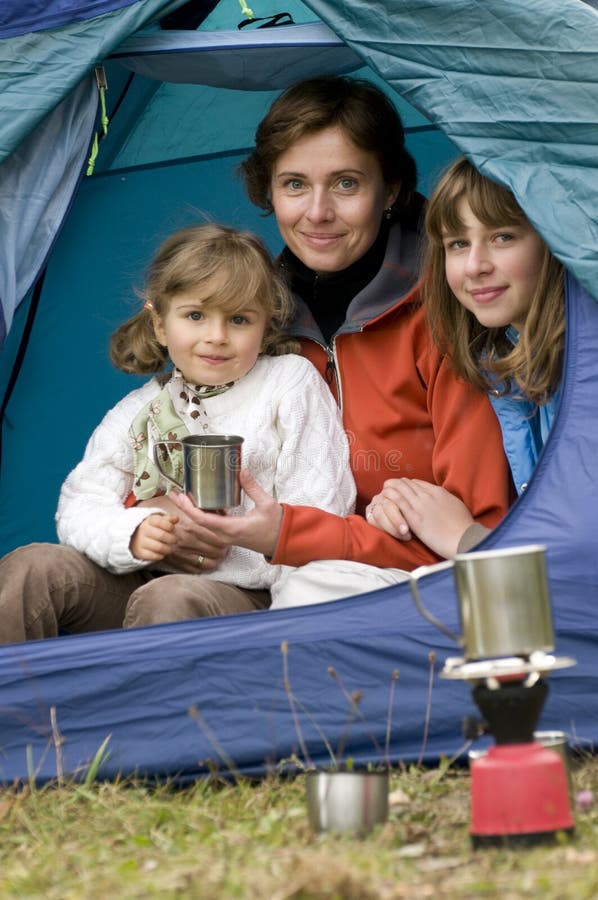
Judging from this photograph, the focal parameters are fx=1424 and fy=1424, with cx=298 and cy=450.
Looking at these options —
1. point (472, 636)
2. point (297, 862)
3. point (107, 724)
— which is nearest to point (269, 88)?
point (107, 724)

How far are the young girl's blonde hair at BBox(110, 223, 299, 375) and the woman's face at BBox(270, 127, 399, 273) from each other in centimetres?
11

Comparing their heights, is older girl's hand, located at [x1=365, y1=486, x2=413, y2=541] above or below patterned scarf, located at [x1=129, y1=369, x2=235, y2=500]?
below

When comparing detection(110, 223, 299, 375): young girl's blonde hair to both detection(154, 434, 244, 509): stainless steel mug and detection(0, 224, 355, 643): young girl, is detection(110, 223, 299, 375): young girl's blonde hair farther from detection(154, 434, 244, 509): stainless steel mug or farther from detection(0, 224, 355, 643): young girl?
detection(154, 434, 244, 509): stainless steel mug

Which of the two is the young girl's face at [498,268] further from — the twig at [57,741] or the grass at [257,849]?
the twig at [57,741]

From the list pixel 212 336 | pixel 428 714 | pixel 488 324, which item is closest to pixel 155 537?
pixel 212 336

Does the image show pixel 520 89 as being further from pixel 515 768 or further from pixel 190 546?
pixel 515 768

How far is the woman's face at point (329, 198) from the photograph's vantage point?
10.7 ft

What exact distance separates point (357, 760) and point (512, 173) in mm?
1153

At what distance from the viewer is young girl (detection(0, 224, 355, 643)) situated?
3010mm

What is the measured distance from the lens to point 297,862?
1999 mm

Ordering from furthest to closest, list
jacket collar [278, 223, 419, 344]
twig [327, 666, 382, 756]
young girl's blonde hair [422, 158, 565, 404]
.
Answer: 1. jacket collar [278, 223, 419, 344]
2. young girl's blonde hair [422, 158, 565, 404]
3. twig [327, 666, 382, 756]

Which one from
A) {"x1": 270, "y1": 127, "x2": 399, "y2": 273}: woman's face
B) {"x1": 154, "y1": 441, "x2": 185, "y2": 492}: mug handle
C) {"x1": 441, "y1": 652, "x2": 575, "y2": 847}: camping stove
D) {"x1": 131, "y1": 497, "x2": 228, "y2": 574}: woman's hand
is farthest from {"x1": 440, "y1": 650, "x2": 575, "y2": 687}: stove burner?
{"x1": 270, "y1": 127, "x2": 399, "y2": 273}: woman's face

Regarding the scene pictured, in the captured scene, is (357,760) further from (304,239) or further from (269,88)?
(269,88)

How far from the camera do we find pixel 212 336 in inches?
123
